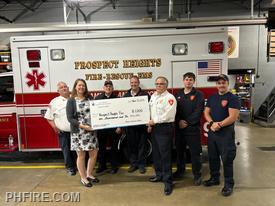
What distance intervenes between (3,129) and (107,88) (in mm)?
2655

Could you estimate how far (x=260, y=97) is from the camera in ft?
43.7

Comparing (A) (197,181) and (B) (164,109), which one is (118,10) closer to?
(B) (164,109)

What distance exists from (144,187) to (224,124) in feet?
5.63

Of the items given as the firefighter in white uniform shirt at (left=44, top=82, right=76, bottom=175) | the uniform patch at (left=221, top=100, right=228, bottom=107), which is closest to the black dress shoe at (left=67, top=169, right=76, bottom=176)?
the firefighter in white uniform shirt at (left=44, top=82, right=76, bottom=175)

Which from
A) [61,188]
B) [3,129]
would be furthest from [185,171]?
[3,129]

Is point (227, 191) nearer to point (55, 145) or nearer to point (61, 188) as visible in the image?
point (61, 188)

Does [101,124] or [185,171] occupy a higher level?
[101,124]

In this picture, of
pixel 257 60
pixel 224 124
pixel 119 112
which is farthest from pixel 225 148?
pixel 257 60

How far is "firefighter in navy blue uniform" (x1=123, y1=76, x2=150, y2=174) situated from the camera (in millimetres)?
5238

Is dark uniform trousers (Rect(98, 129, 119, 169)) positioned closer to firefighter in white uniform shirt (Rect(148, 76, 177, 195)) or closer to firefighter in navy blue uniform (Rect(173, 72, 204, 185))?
firefighter in white uniform shirt (Rect(148, 76, 177, 195))

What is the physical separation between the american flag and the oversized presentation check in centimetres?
135

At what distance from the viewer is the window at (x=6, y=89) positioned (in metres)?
6.23

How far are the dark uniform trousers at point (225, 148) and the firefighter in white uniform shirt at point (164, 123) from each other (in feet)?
2.17

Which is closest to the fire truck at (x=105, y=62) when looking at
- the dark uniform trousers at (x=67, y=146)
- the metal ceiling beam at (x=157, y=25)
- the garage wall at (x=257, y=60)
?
Answer: the metal ceiling beam at (x=157, y=25)
